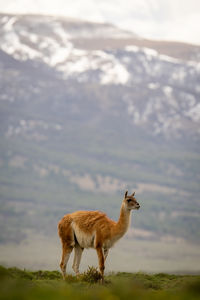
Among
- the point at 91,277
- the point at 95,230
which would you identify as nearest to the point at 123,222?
the point at 95,230

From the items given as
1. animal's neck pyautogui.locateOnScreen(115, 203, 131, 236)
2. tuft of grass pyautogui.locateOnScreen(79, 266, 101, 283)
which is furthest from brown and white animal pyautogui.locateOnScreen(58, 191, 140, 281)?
tuft of grass pyautogui.locateOnScreen(79, 266, 101, 283)

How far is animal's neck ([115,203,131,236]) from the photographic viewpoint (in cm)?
2325

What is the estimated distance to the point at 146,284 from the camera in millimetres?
22688

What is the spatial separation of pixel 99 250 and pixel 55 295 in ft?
47.5

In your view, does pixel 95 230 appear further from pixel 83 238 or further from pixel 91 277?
pixel 91 277

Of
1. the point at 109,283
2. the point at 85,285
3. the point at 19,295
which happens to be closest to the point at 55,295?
the point at 19,295

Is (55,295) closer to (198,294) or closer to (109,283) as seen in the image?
(198,294)

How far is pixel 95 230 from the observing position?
23.4 m

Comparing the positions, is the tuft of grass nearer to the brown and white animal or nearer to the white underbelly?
the brown and white animal

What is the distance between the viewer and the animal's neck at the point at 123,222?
76.3ft

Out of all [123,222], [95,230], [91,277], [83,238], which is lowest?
[91,277]

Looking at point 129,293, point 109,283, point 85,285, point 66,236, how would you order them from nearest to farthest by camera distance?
1. point 129,293
2. point 85,285
3. point 109,283
4. point 66,236

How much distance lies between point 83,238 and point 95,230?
0.80 m

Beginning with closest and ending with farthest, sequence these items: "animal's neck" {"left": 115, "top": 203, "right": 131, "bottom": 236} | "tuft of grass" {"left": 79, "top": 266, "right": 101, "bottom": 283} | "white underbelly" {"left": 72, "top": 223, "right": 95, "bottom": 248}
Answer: "tuft of grass" {"left": 79, "top": 266, "right": 101, "bottom": 283}, "animal's neck" {"left": 115, "top": 203, "right": 131, "bottom": 236}, "white underbelly" {"left": 72, "top": 223, "right": 95, "bottom": 248}
